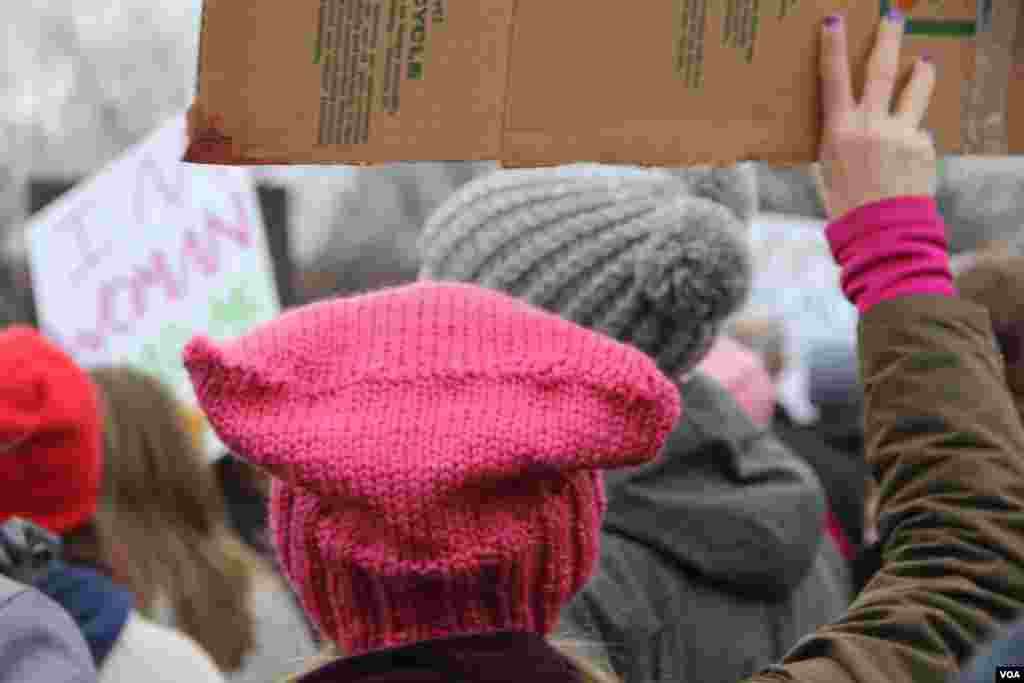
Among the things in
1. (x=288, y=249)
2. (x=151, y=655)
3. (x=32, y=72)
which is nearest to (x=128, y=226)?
(x=288, y=249)

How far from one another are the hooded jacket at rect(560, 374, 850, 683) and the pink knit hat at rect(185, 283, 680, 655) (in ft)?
1.59

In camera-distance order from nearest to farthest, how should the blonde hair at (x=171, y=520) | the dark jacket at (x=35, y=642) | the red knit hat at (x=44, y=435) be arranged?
1. the dark jacket at (x=35, y=642)
2. the red knit hat at (x=44, y=435)
3. the blonde hair at (x=171, y=520)

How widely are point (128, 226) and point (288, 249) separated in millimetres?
810

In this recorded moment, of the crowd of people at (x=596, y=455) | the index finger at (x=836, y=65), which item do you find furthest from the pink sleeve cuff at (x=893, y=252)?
the index finger at (x=836, y=65)

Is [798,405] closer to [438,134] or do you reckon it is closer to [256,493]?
[256,493]

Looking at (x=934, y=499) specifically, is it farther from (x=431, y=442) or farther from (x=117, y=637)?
(x=117, y=637)

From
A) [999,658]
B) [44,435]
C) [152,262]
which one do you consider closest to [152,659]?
[44,435]

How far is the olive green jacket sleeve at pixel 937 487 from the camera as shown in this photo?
144 centimetres

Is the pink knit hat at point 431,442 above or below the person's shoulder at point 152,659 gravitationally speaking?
above

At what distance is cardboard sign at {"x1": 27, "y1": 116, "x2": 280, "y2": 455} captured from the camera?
11.3 ft

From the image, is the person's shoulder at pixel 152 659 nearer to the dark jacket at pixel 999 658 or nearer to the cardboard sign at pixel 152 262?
the cardboard sign at pixel 152 262

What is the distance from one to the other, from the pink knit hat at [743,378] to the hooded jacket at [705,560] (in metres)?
1.18

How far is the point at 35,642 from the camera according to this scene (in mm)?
1560

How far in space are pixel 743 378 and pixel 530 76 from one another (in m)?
2.07
